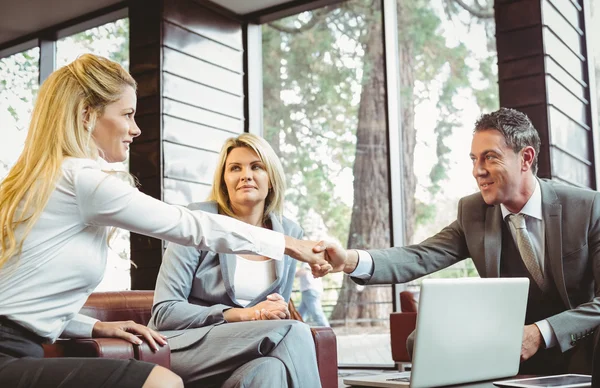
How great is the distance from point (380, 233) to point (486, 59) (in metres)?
1.61

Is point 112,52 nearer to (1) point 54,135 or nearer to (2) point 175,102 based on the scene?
(2) point 175,102

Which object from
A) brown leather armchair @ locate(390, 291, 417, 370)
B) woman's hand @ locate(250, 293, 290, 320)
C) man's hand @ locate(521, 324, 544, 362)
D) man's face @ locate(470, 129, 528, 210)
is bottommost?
brown leather armchair @ locate(390, 291, 417, 370)

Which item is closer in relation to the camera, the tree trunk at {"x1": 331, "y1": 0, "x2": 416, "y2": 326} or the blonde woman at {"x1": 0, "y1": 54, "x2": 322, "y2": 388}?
the blonde woman at {"x1": 0, "y1": 54, "x2": 322, "y2": 388}

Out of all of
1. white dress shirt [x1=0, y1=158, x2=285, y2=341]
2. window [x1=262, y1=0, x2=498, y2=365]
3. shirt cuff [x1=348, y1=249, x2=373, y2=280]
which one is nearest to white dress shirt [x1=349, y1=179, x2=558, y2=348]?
shirt cuff [x1=348, y1=249, x2=373, y2=280]

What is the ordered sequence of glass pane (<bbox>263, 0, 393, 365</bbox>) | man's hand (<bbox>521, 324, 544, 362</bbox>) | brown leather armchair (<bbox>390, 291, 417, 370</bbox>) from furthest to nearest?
glass pane (<bbox>263, 0, 393, 365</bbox>) < brown leather armchair (<bbox>390, 291, 417, 370</bbox>) < man's hand (<bbox>521, 324, 544, 362</bbox>)

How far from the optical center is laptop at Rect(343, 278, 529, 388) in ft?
5.42

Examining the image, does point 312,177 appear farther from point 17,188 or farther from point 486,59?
point 17,188

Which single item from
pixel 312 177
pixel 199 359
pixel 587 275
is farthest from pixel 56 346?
pixel 312 177

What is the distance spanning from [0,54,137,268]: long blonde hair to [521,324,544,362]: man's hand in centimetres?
138

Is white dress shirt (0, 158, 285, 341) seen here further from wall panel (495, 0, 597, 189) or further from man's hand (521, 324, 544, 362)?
wall panel (495, 0, 597, 189)

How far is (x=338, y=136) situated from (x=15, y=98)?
2797 millimetres

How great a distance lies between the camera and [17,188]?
5.22 ft

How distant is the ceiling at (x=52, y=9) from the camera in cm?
532

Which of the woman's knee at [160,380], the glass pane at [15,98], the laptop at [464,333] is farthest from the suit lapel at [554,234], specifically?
the glass pane at [15,98]
